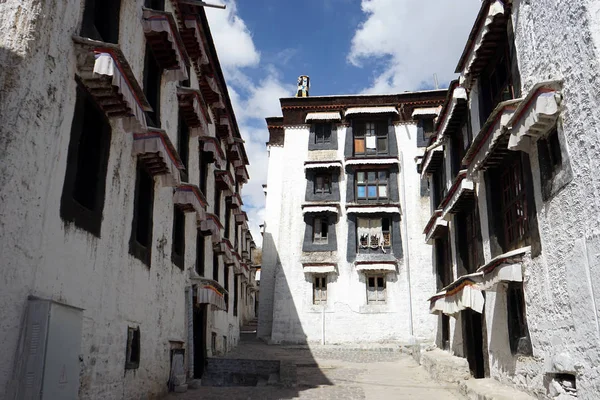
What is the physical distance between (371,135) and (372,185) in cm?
262

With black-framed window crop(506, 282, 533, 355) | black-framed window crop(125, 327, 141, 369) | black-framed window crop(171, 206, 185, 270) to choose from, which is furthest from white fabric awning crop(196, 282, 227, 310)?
black-framed window crop(506, 282, 533, 355)

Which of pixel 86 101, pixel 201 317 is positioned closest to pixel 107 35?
pixel 86 101

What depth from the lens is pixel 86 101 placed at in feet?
24.3

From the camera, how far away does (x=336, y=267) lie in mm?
23047

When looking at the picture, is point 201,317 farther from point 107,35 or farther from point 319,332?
point 107,35

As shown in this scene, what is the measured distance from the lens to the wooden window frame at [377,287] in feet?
74.6

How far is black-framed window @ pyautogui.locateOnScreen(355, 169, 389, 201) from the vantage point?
79.1 feet

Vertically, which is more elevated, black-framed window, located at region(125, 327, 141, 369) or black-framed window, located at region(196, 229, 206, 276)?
black-framed window, located at region(196, 229, 206, 276)

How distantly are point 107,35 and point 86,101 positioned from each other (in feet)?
5.71

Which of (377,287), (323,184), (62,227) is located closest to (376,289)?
(377,287)

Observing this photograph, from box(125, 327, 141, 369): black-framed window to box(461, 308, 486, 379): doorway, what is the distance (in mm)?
8031

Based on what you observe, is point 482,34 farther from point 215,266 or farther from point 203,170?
point 215,266

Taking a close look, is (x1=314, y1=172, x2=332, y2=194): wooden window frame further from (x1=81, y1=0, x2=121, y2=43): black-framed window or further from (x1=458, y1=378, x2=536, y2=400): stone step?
(x1=81, y1=0, x2=121, y2=43): black-framed window

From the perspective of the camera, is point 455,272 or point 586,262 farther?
point 455,272
